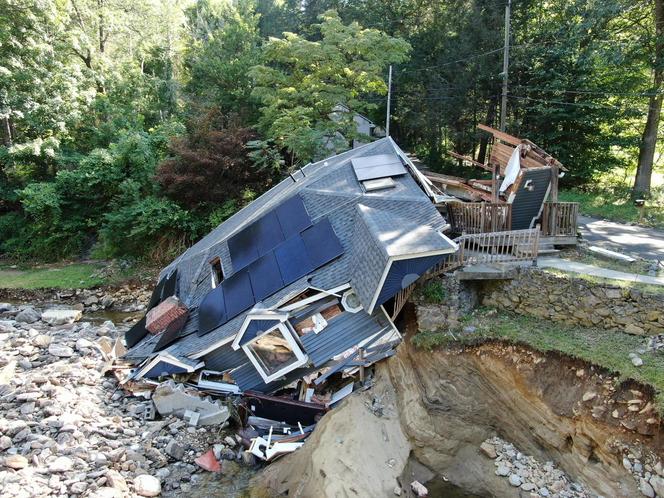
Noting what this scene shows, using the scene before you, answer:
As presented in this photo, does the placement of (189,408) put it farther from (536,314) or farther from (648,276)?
(648,276)

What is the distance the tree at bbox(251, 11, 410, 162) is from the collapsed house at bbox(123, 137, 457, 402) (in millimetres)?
7056

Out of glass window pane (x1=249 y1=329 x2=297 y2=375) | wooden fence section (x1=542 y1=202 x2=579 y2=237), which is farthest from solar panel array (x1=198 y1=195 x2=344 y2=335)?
wooden fence section (x1=542 y1=202 x2=579 y2=237)

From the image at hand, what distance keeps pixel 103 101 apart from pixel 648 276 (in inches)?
1162

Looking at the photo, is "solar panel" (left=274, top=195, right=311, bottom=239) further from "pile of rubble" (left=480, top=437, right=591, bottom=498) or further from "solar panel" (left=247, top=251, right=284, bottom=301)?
"pile of rubble" (left=480, top=437, right=591, bottom=498)

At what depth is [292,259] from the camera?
38.1 ft

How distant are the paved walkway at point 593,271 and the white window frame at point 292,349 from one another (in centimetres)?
638

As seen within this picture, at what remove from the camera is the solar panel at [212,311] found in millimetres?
11977

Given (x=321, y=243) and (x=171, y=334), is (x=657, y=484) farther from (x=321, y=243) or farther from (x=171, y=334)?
(x=171, y=334)

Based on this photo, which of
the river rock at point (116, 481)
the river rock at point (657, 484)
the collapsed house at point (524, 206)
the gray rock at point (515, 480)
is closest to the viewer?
the river rock at point (657, 484)

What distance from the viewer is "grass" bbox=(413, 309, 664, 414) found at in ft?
28.0

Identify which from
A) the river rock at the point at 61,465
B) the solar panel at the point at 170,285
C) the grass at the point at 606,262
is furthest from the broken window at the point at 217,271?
the grass at the point at 606,262

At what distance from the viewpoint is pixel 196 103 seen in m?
26.5

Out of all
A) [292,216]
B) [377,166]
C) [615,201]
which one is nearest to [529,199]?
[377,166]

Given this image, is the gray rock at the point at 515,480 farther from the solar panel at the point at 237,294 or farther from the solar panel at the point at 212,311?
the solar panel at the point at 212,311
